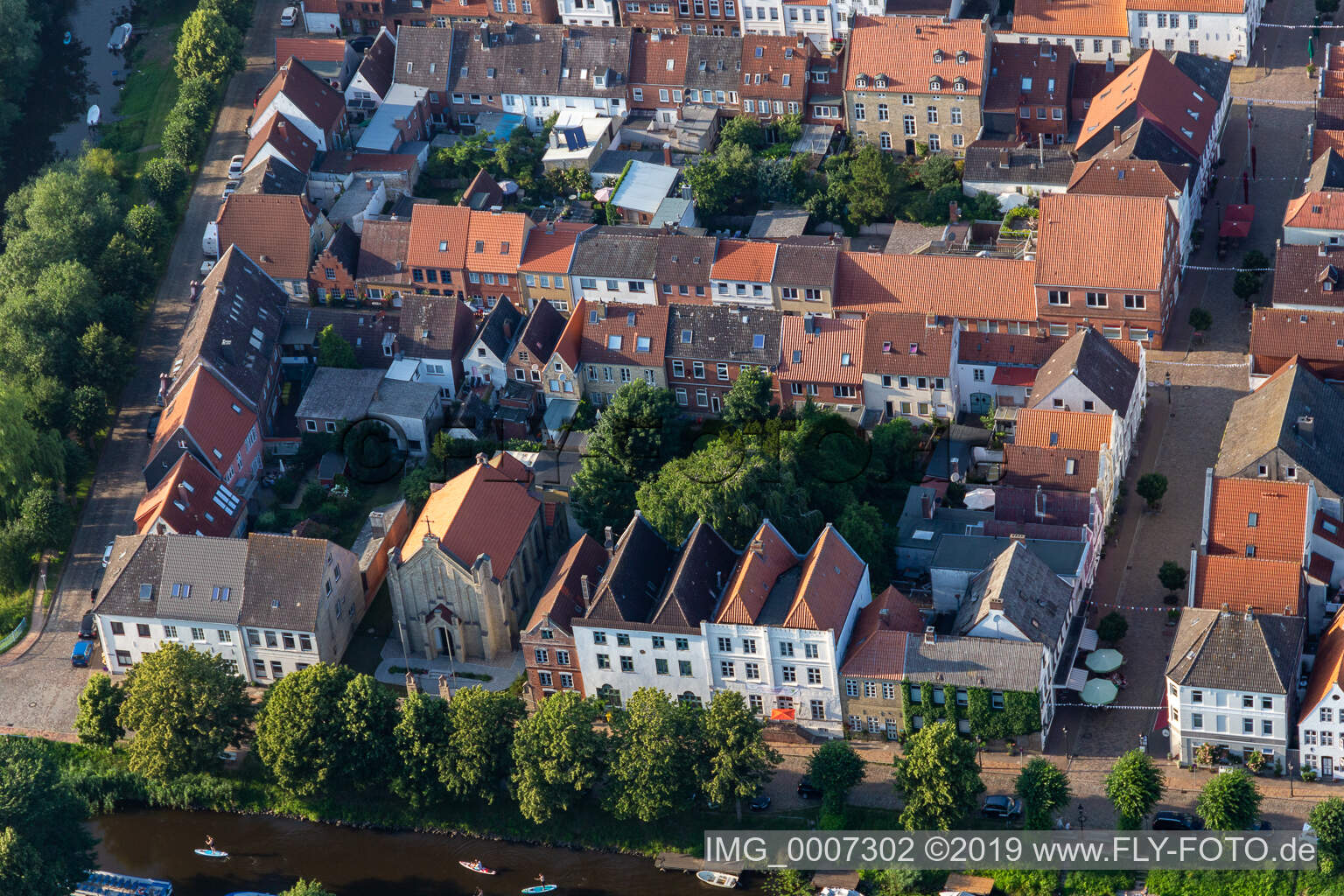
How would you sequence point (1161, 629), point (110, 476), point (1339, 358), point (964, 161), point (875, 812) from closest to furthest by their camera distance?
point (875, 812)
point (1161, 629)
point (1339, 358)
point (110, 476)
point (964, 161)

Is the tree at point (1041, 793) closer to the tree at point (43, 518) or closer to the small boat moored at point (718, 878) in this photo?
the small boat moored at point (718, 878)

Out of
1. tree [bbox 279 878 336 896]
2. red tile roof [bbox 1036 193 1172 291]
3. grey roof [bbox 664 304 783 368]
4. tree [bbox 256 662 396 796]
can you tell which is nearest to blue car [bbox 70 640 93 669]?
tree [bbox 256 662 396 796]

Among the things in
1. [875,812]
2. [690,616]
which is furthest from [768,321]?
[875,812]

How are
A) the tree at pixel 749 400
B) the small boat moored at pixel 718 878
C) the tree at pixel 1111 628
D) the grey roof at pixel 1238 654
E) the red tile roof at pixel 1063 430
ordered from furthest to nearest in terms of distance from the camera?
the tree at pixel 749 400 → the red tile roof at pixel 1063 430 → the tree at pixel 1111 628 → the small boat moored at pixel 718 878 → the grey roof at pixel 1238 654

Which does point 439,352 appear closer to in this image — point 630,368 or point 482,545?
point 630,368

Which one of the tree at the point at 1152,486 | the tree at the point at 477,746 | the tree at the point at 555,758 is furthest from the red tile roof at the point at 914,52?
the tree at the point at 477,746
